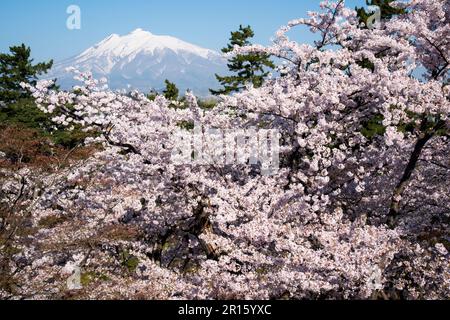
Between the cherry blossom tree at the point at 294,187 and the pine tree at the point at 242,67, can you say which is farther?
the pine tree at the point at 242,67

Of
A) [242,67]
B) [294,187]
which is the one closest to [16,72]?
[242,67]

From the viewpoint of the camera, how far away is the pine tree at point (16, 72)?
113 feet

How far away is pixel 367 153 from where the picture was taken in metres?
10.7

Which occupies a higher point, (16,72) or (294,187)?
(16,72)

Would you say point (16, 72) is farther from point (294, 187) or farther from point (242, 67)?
point (294, 187)

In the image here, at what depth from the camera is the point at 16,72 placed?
117 feet

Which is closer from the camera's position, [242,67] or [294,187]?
[294,187]

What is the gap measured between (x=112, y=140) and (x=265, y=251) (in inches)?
188

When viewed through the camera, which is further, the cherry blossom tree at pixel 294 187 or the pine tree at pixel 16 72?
the pine tree at pixel 16 72

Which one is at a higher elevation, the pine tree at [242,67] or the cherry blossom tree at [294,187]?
the pine tree at [242,67]

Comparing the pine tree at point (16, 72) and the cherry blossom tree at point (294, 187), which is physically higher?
the pine tree at point (16, 72)

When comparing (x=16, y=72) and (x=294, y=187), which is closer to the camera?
(x=294, y=187)

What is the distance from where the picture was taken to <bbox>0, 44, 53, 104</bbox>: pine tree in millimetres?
34562
